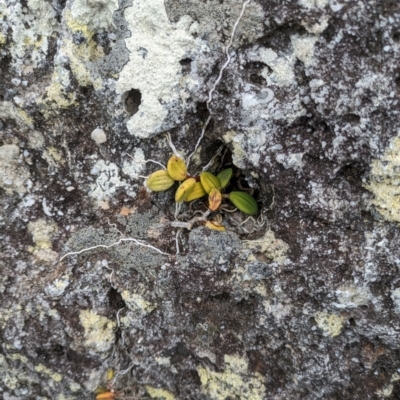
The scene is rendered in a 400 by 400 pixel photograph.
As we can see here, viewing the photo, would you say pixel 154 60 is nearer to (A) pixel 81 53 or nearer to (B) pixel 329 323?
(A) pixel 81 53

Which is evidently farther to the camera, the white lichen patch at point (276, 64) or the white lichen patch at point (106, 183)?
the white lichen patch at point (106, 183)

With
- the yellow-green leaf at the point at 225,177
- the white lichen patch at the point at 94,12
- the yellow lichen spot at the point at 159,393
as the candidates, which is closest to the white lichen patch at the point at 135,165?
the yellow-green leaf at the point at 225,177

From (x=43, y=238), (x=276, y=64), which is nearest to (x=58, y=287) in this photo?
Answer: (x=43, y=238)

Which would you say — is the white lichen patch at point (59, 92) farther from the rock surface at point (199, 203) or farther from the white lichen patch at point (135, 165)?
the white lichen patch at point (135, 165)

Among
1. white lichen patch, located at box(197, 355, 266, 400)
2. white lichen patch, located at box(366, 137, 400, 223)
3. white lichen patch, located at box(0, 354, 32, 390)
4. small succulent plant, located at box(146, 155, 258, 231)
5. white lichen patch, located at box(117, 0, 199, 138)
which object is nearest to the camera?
white lichen patch, located at box(366, 137, 400, 223)

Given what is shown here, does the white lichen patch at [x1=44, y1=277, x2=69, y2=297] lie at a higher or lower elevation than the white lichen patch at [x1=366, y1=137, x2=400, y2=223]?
lower

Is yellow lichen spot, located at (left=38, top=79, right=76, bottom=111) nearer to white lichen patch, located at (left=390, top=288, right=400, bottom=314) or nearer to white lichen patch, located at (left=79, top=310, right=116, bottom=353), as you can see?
white lichen patch, located at (left=79, top=310, right=116, bottom=353)

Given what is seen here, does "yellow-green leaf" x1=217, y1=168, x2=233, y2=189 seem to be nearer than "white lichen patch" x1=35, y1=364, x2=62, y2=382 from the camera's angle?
Yes

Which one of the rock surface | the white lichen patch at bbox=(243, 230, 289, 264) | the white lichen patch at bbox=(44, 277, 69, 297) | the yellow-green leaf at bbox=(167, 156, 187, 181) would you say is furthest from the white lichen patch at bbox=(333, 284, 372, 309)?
the white lichen patch at bbox=(44, 277, 69, 297)
